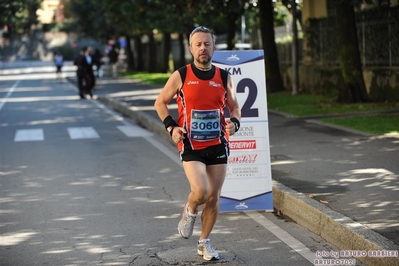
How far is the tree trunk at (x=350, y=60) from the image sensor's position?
21.5 metres

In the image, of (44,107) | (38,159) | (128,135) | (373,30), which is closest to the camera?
(38,159)

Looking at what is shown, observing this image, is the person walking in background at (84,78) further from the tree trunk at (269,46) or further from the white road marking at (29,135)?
the white road marking at (29,135)

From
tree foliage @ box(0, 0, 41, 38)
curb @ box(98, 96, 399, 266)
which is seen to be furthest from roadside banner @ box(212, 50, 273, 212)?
tree foliage @ box(0, 0, 41, 38)

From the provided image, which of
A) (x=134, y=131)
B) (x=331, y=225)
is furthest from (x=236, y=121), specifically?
(x=134, y=131)

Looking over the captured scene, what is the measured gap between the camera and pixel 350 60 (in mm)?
21594

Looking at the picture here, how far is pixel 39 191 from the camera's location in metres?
11.0

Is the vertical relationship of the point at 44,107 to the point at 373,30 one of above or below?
below

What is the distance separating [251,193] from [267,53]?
67.1 ft

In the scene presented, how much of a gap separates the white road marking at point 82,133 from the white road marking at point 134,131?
2.13ft

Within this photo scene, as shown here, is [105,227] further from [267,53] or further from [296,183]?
[267,53]

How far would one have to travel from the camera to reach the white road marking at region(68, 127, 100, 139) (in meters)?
17.9

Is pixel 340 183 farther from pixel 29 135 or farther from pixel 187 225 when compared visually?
pixel 29 135

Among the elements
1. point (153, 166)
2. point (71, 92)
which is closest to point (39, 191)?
point (153, 166)

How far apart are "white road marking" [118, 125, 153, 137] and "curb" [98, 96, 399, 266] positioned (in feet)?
27.4
